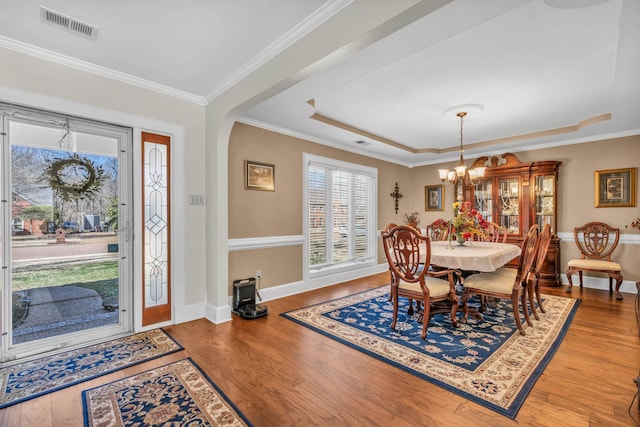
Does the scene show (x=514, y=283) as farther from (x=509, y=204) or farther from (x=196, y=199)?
(x=196, y=199)

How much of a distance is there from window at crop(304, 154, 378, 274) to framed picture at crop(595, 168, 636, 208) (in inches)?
145

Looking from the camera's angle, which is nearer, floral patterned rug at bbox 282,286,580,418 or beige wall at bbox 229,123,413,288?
floral patterned rug at bbox 282,286,580,418

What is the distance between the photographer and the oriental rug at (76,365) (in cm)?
208

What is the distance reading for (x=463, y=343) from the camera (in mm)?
2760

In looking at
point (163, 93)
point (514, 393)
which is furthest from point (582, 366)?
point (163, 93)

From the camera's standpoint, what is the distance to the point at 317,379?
86.0 inches

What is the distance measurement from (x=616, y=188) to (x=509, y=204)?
57.2 inches

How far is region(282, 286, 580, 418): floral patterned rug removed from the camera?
210cm

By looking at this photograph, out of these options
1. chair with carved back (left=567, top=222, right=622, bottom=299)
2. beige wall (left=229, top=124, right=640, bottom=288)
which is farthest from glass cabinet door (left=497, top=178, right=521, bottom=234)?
chair with carved back (left=567, top=222, right=622, bottom=299)

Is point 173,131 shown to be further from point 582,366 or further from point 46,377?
point 582,366

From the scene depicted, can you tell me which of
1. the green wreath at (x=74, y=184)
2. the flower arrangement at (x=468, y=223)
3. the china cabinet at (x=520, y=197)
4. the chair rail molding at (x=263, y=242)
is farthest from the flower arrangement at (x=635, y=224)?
the green wreath at (x=74, y=184)

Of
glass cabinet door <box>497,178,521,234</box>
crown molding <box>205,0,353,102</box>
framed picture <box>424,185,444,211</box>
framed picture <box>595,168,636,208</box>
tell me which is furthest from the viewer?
framed picture <box>424,185,444,211</box>

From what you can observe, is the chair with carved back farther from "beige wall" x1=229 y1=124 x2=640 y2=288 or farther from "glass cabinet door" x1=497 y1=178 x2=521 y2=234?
"glass cabinet door" x1=497 y1=178 x2=521 y2=234

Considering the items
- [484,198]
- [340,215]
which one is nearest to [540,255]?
[484,198]
